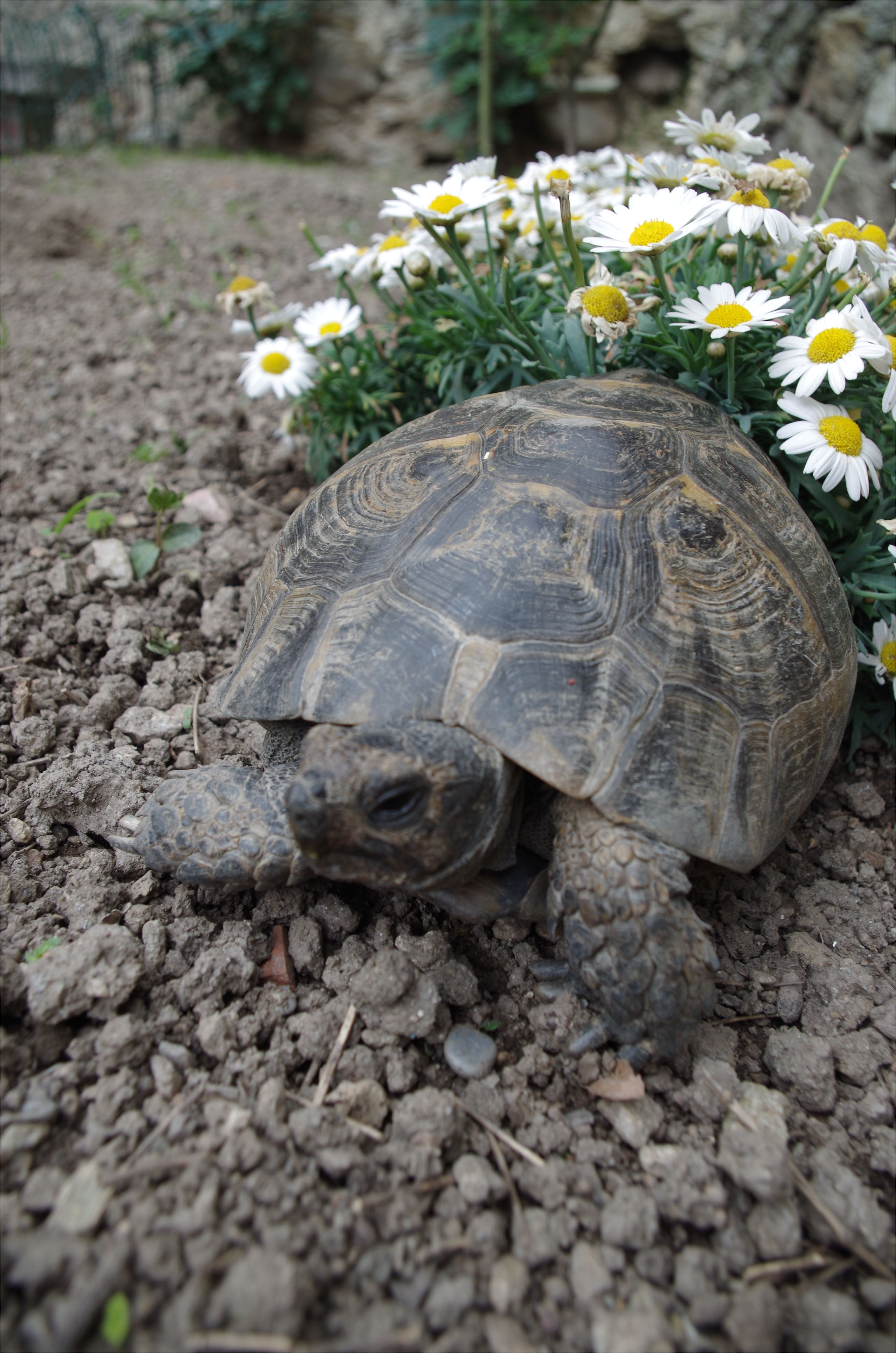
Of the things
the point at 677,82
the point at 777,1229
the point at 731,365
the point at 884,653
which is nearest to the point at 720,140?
the point at 731,365

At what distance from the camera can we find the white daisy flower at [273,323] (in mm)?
2830

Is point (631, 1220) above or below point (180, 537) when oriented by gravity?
below

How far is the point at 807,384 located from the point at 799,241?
18.6 inches

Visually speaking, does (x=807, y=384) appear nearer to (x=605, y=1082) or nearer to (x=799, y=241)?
(x=799, y=241)

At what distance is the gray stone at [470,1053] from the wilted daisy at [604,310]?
161cm

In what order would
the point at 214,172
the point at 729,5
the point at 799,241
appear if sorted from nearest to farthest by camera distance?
the point at 799,241 < the point at 729,5 < the point at 214,172

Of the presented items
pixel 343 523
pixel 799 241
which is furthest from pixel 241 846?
pixel 799 241

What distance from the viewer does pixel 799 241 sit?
7.29 feet

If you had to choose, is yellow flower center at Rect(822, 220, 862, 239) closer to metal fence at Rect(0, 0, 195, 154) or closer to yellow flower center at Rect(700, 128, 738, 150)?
yellow flower center at Rect(700, 128, 738, 150)

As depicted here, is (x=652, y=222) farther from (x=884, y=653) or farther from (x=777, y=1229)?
(x=777, y=1229)

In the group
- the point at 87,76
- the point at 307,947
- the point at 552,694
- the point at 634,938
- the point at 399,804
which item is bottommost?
the point at 307,947

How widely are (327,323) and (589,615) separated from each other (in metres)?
1.63

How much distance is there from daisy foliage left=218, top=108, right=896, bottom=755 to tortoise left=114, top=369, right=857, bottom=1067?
0.30 m

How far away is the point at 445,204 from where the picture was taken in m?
2.18
